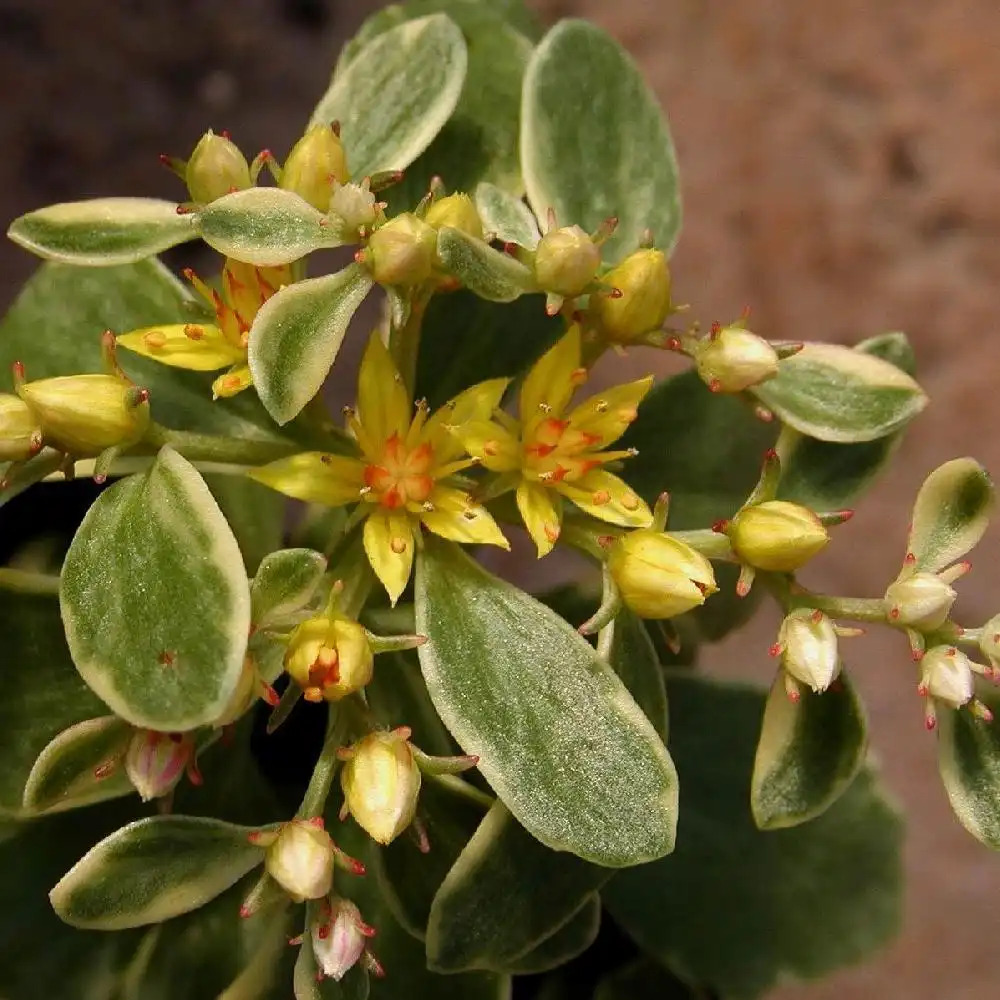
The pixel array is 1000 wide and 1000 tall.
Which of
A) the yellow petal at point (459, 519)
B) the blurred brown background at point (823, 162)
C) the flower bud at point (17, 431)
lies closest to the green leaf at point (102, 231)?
the flower bud at point (17, 431)

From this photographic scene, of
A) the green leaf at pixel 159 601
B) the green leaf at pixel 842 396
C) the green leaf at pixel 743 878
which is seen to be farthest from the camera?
the green leaf at pixel 743 878

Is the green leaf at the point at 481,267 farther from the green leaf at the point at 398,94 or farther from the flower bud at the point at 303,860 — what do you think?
the flower bud at the point at 303,860

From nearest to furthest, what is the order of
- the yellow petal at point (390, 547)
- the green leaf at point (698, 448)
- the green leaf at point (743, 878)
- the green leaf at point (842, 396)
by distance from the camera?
the yellow petal at point (390, 547) → the green leaf at point (842, 396) → the green leaf at point (698, 448) → the green leaf at point (743, 878)

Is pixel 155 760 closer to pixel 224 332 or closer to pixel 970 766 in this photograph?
pixel 224 332

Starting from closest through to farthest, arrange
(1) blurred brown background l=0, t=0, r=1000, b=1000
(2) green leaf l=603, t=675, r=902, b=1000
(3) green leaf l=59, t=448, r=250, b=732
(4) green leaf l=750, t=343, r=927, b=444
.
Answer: (3) green leaf l=59, t=448, r=250, b=732
(4) green leaf l=750, t=343, r=927, b=444
(2) green leaf l=603, t=675, r=902, b=1000
(1) blurred brown background l=0, t=0, r=1000, b=1000

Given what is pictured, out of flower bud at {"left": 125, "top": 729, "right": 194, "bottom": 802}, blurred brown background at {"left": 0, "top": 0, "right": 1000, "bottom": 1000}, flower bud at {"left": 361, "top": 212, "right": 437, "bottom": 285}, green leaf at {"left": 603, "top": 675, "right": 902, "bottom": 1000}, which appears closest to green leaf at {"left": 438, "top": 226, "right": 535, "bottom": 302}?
flower bud at {"left": 361, "top": 212, "right": 437, "bottom": 285}

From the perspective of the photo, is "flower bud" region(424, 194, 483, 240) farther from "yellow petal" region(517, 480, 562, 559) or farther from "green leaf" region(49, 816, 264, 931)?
"green leaf" region(49, 816, 264, 931)
